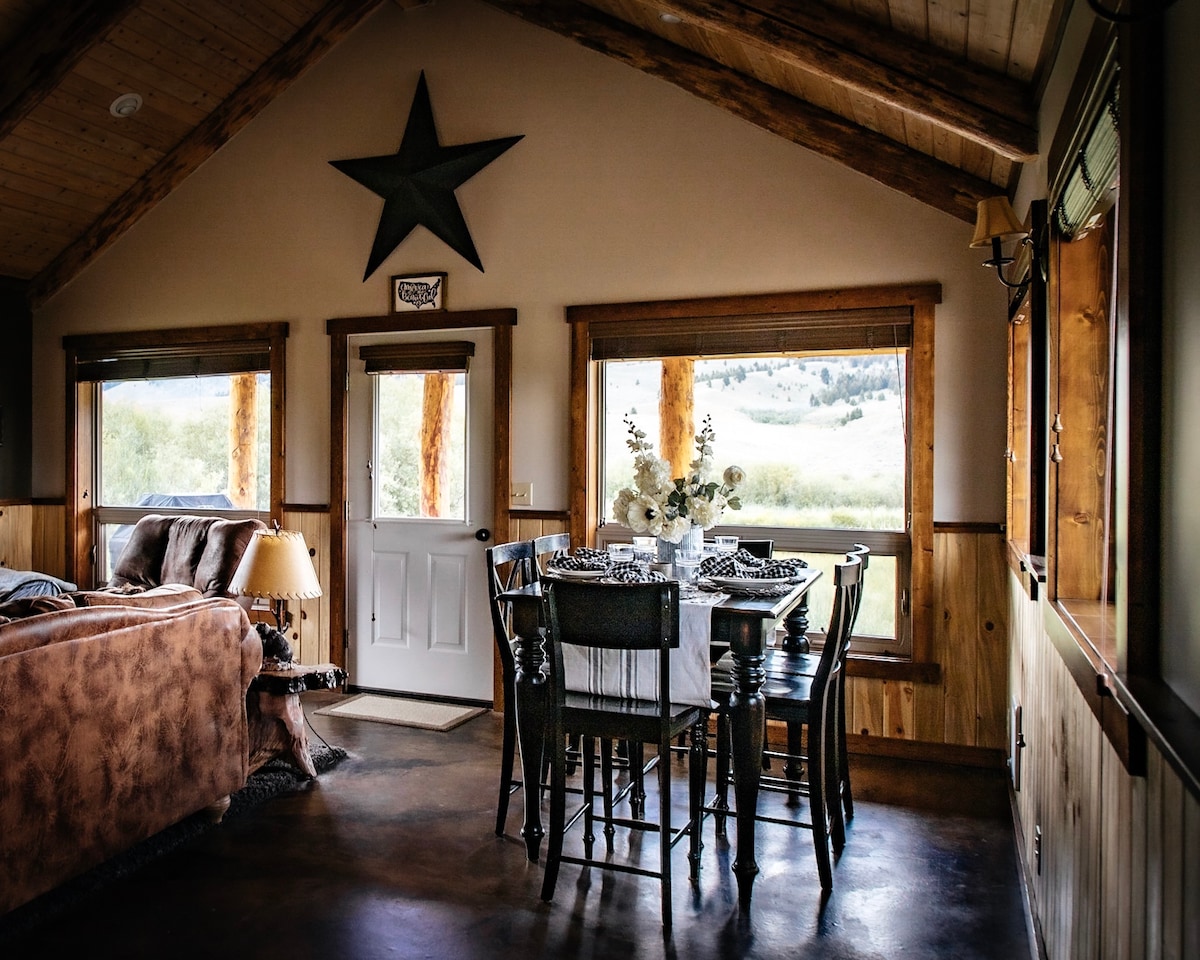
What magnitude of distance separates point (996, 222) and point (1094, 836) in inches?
88.8

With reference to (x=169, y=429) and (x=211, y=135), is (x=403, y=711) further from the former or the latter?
(x=211, y=135)

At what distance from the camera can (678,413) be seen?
475 cm

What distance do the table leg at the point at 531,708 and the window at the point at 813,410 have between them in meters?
1.72

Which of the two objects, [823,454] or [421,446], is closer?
[823,454]

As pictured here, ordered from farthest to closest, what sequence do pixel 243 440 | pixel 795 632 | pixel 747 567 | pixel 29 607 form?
pixel 243 440 < pixel 795 632 < pixel 747 567 < pixel 29 607

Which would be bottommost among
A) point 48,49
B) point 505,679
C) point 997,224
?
point 505,679

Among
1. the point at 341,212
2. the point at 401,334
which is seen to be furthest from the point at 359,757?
the point at 341,212

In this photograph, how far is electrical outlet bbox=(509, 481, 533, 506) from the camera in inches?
197

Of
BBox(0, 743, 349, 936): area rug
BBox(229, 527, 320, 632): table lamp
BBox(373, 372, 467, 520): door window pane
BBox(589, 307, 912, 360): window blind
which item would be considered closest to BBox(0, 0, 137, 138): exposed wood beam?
BBox(373, 372, 467, 520): door window pane

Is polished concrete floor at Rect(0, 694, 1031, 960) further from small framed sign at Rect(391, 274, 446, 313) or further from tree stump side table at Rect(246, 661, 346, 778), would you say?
small framed sign at Rect(391, 274, 446, 313)

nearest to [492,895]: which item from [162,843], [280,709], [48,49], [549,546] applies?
[162,843]

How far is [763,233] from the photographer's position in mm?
4516

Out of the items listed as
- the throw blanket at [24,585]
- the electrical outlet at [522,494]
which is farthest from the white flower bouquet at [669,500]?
the throw blanket at [24,585]

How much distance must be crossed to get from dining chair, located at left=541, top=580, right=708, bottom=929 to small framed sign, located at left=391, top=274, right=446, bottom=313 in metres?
2.76
